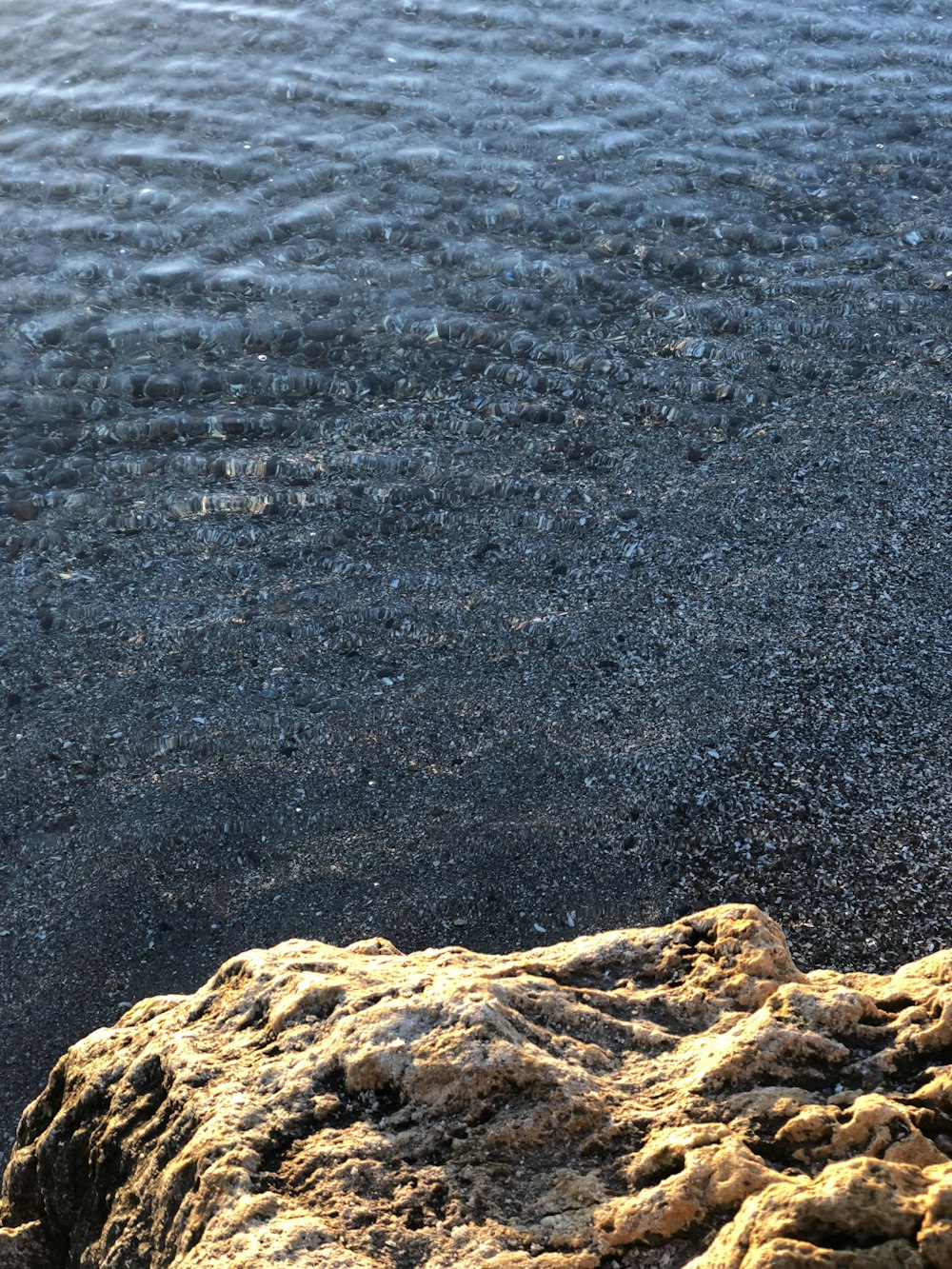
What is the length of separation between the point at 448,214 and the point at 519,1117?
628 cm

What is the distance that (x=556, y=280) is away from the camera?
6.62m

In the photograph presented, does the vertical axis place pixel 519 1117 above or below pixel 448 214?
below

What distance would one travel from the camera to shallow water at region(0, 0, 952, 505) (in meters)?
5.89

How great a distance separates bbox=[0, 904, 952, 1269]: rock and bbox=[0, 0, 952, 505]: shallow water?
136 inches

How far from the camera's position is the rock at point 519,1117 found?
164cm

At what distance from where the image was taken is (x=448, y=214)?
284 inches

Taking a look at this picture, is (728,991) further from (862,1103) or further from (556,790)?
(556,790)

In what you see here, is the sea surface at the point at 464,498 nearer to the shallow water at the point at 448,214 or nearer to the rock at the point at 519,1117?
the shallow water at the point at 448,214

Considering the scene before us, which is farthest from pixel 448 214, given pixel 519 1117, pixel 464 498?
pixel 519 1117

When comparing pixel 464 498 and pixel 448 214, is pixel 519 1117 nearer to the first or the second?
pixel 464 498

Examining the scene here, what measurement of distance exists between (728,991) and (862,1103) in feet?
1.43

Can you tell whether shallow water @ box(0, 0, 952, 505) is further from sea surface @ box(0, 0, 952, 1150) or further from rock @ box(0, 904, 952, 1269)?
rock @ box(0, 904, 952, 1269)

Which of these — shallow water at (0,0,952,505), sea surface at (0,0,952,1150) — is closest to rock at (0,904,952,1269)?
sea surface at (0,0,952,1150)

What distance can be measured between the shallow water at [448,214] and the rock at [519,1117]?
3458mm
